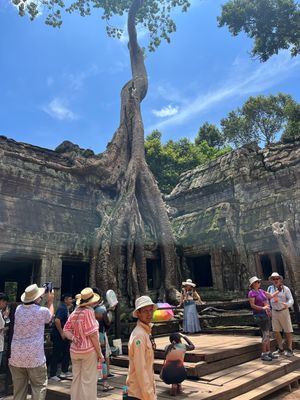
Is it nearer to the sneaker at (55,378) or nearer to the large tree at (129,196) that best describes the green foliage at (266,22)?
the large tree at (129,196)

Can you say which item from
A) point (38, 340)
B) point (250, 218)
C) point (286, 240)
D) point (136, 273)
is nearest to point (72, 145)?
point (136, 273)

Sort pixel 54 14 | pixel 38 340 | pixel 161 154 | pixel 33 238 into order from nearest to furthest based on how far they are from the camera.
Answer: pixel 38 340, pixel 33 238, pixel 54 14, pixel 161 154

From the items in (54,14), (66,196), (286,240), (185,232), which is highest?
(54,14)

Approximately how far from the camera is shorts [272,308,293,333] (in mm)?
5948

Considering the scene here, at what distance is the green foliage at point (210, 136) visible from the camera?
32.8 m

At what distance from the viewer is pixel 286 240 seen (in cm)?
1142

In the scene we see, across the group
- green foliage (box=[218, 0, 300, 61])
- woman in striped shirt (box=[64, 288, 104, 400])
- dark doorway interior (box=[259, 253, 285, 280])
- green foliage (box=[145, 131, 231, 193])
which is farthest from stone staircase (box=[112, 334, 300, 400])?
green foliage (box=[145, 131, 231, 193])

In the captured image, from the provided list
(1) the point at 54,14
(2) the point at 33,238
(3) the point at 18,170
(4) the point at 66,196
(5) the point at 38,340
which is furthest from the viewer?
(1) the point at 54,14

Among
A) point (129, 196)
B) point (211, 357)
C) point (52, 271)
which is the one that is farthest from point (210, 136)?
point (211, 357)

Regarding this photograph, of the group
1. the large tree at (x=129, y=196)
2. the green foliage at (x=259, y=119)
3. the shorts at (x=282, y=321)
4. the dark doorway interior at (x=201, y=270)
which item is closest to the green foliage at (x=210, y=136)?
the green foliage at (x=259, y=119)

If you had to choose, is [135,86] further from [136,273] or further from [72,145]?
A: [136,273]

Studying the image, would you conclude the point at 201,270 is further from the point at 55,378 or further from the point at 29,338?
the point at 29,338

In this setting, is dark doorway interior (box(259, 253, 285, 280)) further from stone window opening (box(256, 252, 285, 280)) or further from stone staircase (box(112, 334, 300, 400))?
stone staircase (box(112, 334, 300, 400))

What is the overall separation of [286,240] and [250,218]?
206 centimetres
